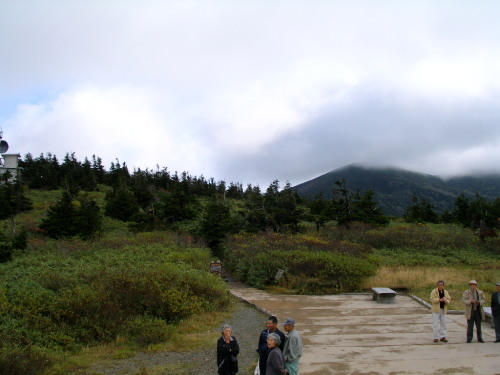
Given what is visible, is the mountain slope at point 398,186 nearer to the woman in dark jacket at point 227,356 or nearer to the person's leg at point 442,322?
the person's leg at point 442,322

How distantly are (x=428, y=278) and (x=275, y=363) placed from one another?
13.7m

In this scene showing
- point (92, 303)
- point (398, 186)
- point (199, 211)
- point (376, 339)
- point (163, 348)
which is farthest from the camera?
point (398, 186)

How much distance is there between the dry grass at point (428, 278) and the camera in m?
15.1

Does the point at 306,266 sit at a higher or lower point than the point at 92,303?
higher

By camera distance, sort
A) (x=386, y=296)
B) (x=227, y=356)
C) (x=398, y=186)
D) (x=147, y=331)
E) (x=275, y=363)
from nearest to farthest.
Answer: (x=275, y=363)
(x=227, y=356)
(x=147, y=331)
(x=386, y=296)
(x=398, y=186)

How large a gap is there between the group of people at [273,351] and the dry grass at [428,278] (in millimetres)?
9976

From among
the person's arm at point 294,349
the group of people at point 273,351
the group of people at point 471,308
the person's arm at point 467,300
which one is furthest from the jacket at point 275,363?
the person's arm at point 467,300

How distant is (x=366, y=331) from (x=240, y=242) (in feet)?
42.6

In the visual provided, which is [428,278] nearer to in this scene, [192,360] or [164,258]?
[164,258]

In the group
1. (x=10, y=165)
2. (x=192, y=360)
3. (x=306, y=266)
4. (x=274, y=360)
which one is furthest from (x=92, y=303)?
(x=10, y=165)

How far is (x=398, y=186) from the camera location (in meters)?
128

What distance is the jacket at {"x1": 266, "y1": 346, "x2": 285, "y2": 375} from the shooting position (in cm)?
518

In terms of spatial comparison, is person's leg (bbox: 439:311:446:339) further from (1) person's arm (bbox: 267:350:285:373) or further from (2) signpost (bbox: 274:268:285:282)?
(2) signpost (bbox: 274:268:285:282)

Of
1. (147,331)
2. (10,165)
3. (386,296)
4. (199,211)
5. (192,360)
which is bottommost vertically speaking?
(192,360)
